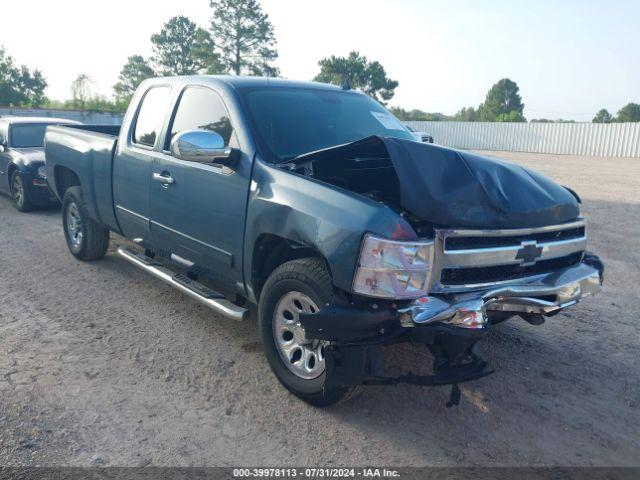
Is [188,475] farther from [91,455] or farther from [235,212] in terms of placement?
[235,212]

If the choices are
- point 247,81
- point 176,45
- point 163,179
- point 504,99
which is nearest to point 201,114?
point 247,81

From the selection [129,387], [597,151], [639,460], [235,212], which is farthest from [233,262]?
[597,151]

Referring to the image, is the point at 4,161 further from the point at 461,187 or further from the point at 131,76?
the point at 131,76

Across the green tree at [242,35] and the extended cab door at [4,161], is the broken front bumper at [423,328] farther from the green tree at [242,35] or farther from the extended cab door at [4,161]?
the green tree at [242,35]

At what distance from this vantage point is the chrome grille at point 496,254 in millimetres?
3137

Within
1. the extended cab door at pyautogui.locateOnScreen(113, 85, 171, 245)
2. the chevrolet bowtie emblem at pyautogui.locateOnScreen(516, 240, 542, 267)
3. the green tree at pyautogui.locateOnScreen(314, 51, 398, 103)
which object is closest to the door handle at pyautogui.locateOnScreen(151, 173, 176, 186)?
the extended cab door at pyautogui.locateOnScreen(113, 85, 171, 245)

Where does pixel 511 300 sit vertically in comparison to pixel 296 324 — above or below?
above

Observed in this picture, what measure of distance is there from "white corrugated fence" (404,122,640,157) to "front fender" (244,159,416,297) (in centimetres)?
3612

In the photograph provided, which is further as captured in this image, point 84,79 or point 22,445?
point 84,79

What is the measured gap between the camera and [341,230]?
3129 mm

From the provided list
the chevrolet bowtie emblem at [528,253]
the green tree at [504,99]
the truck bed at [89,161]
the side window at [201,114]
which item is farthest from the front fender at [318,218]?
the green tree at [504,99]

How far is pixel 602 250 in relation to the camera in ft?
25.7

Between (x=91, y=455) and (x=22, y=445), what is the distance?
Result: 41cm

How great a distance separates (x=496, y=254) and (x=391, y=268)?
28.9 inches
